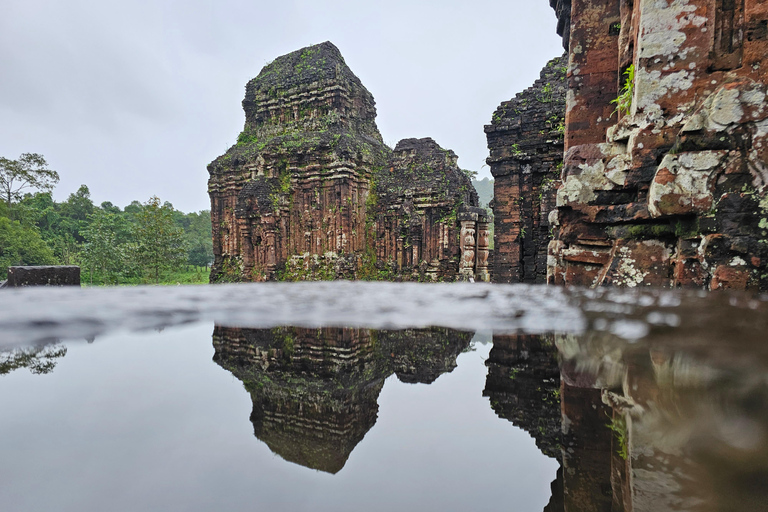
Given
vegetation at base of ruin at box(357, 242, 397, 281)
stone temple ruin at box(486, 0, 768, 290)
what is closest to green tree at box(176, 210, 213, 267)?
vegetation at base of ruin at box(357, 242, 397, 281)

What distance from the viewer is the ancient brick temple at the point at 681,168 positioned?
2.08 m

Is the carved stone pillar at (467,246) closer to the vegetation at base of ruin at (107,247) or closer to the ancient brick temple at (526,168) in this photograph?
the ancient brick temple at (526,168)

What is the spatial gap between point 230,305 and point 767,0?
354 cm

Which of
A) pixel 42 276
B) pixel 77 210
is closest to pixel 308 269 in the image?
pixel 42 276

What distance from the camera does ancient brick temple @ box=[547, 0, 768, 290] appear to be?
2.08 meters

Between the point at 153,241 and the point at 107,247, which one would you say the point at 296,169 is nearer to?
the point at 153,241

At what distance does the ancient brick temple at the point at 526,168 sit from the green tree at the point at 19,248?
29522mm

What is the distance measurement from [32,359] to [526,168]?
820 centimetres

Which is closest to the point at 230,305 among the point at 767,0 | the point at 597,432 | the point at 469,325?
the point at 469,325

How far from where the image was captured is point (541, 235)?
25.6 feet

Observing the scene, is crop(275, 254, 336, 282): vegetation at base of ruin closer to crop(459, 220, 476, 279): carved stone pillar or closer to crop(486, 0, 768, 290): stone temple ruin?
crop(459, 220, 476, 279): carved stone pillar

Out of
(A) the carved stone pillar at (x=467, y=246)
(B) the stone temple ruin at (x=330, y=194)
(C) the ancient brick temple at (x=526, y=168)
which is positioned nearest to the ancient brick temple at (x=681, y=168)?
(C) the ancient brick temple at (x=526, y=168)

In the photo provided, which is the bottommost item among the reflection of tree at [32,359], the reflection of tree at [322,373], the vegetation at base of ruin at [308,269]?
the vegetation at base of ruin at [308,269]

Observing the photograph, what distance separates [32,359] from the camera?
3.11 ft
